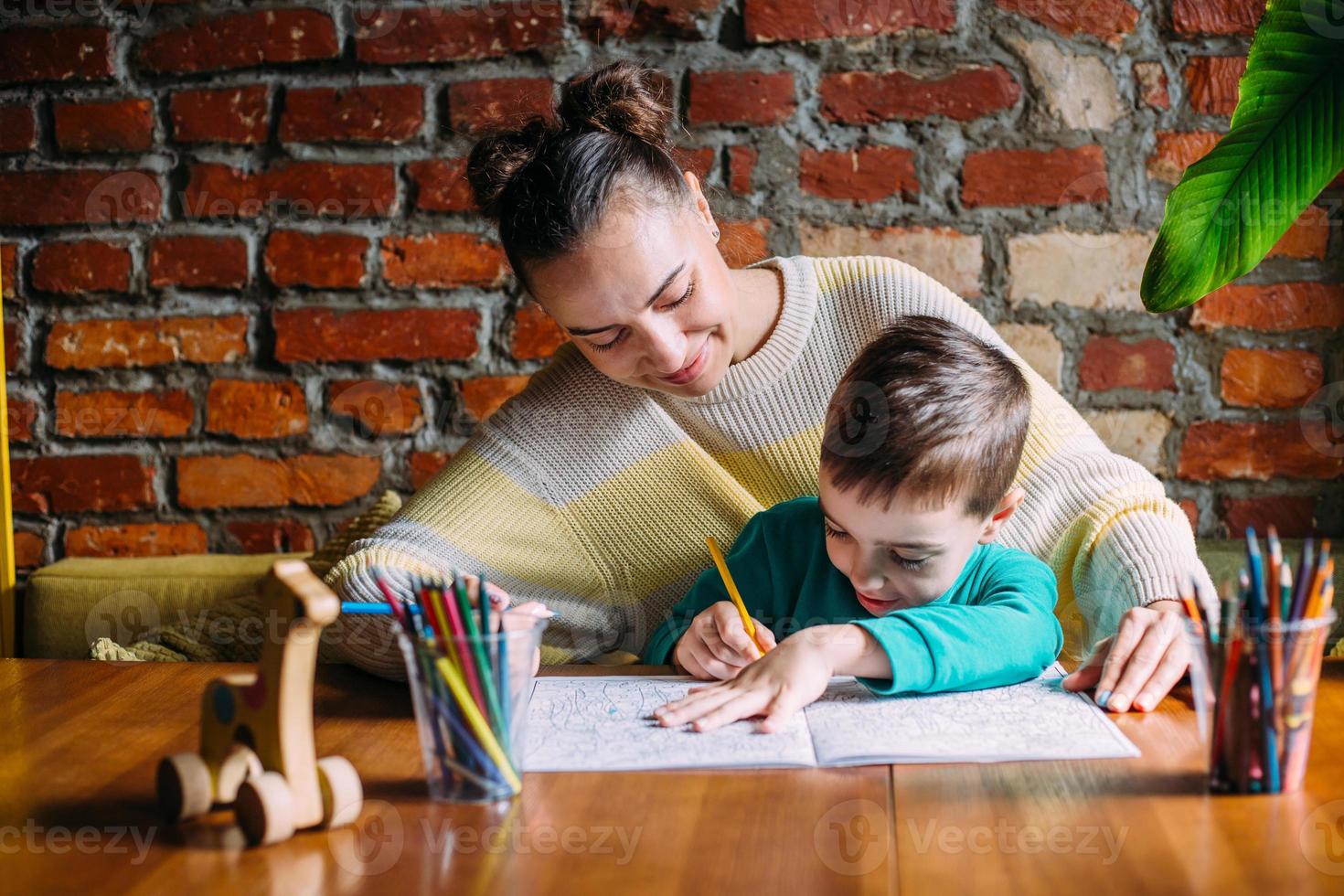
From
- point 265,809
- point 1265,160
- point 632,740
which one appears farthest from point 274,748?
point 1265,160

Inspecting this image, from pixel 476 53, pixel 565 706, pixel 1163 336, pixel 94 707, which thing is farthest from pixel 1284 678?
pixel 476 53

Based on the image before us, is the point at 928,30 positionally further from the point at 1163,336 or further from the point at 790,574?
the point at 790,574

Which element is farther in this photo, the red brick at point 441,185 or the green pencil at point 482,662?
the red brick at point 441,185

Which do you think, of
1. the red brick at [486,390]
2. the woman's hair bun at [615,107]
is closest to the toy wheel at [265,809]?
the woman's hair bun at [615,107]

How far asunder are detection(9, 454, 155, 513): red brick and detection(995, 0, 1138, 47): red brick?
134cm

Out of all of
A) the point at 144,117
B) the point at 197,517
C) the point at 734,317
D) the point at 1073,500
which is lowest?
the point at 197,517

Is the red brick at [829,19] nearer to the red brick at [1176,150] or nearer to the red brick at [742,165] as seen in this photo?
the red brick at [742,165]

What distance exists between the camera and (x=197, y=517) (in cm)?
177

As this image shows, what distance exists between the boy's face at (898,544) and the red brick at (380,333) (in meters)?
0.83

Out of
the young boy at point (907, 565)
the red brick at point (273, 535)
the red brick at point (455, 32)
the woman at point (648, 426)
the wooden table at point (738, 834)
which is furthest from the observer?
the red brick at point (273, 535)

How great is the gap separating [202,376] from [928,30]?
3.56 ft

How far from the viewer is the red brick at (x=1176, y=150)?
5.27 ft

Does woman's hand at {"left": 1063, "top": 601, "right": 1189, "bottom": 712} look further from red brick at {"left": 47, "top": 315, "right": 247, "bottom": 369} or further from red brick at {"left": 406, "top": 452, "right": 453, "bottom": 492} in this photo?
red brick at {"left": 47, "top": 315, "right": 247, "bottom": 369}

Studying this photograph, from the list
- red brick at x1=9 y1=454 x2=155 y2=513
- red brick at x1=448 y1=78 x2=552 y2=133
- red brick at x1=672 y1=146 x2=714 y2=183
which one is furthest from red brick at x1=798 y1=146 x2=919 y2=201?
red brick at x1=9 y1=454 x2=155 y2=513
